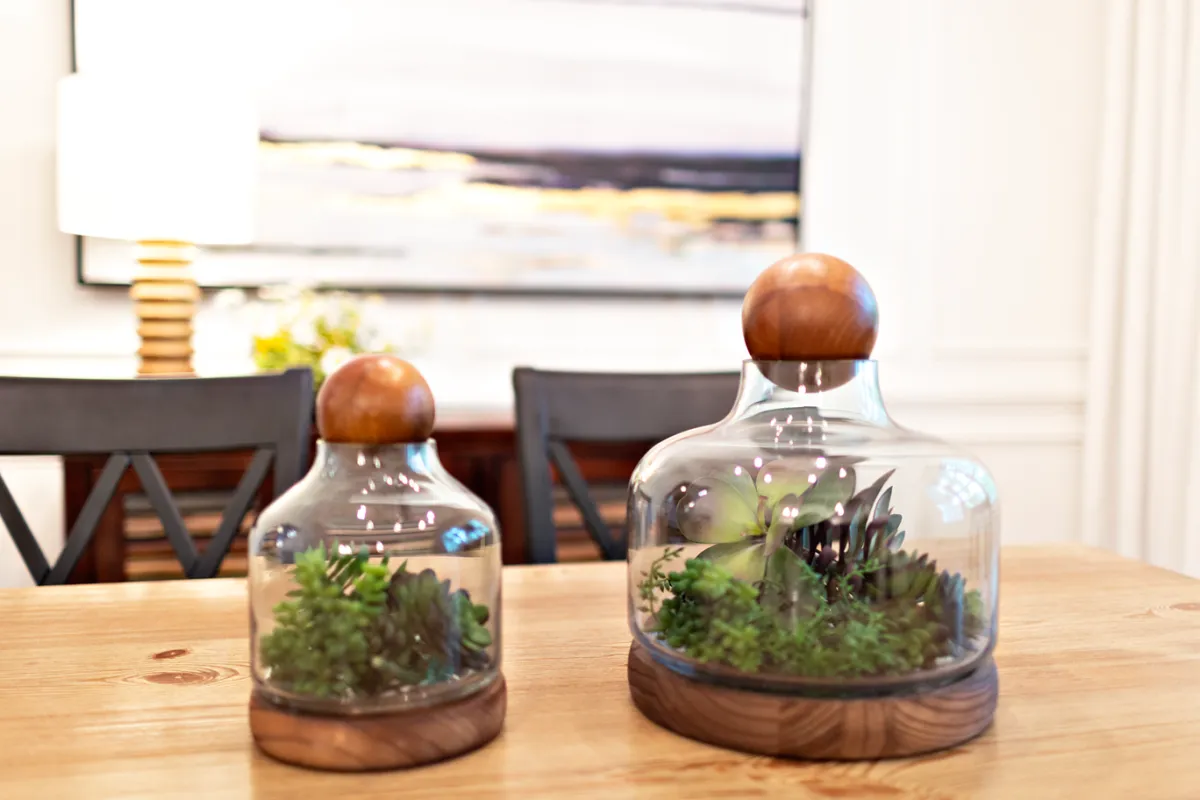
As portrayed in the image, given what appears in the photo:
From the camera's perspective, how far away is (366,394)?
568mm

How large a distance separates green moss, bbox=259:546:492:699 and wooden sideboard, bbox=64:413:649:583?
1.27 meters

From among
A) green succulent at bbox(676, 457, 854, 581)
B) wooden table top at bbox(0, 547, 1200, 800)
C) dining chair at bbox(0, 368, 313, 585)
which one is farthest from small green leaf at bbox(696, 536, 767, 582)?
dining chair at bbox(0, 368, 313, 585)

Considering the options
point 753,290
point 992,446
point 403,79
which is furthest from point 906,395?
point 753,290

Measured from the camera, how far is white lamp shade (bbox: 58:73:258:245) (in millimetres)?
1880

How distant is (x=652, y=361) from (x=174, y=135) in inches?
49.6

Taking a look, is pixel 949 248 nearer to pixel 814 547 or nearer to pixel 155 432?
pixel 155 432

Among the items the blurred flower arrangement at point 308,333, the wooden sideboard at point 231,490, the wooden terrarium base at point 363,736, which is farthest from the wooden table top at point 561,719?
the blurred flower arrangement at point 308,333

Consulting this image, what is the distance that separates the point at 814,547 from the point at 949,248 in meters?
2.46

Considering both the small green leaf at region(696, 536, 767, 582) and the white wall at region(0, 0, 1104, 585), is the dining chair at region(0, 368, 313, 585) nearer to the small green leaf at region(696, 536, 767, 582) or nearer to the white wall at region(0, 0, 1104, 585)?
the small green leaf at region(696, 536, 767, 582)

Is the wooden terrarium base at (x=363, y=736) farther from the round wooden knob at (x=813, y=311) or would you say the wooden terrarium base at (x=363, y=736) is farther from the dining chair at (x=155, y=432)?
the dining chair at (x=155, y=432)

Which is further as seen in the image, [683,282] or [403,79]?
[683,282]

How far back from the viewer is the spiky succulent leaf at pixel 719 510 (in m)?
0.60

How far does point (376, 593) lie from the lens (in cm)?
53

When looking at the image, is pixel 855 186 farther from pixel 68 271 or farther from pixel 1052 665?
pixel 1052 665
